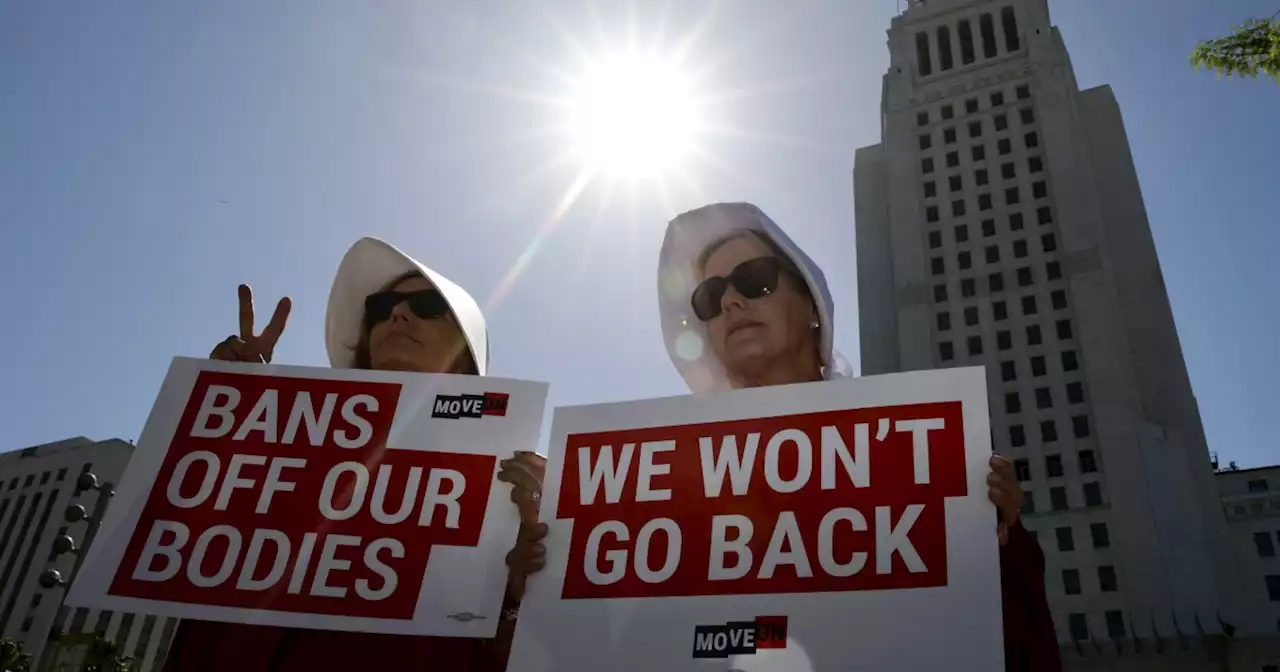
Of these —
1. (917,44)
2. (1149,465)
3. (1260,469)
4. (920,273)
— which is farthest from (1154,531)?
(917,44)

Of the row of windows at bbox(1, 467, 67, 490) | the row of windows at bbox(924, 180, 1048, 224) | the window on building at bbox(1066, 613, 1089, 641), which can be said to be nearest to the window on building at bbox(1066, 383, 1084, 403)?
the window on building at bbox(1066, 613, 1089, 641)

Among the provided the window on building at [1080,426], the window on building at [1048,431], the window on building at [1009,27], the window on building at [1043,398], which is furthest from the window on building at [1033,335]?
the window on building at [1009,27]

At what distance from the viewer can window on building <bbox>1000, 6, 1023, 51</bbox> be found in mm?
65188

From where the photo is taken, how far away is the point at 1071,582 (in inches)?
1762

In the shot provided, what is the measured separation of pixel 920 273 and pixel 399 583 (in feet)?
189

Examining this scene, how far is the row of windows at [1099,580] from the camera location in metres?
A: 43.7

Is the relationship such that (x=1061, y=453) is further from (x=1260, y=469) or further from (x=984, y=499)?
(x=984, y=499)

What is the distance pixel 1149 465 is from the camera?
4659 centimetres

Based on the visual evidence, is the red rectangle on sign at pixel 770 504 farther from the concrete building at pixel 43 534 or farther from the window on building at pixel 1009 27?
the window on building at pixel 1009 27

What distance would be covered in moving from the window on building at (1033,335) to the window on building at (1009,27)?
2311cm

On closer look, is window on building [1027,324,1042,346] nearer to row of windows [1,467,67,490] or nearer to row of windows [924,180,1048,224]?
row of windows [924,180,1048,224]

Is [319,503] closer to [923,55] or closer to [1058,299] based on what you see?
[1058,299]

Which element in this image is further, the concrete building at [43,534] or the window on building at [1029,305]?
the concrete building at [43,534]

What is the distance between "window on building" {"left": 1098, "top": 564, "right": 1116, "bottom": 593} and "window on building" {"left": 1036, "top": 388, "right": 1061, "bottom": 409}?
9353 mm
